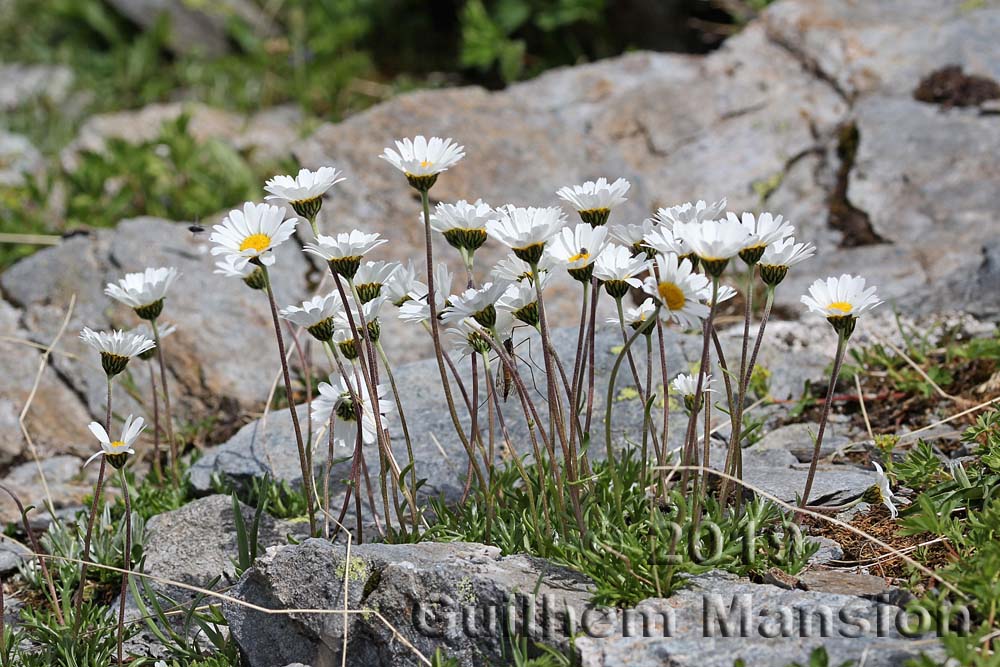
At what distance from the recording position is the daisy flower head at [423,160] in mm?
2348

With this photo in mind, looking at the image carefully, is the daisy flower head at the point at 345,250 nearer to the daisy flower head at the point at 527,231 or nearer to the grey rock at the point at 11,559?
the daisy flower head at the point at 527,231

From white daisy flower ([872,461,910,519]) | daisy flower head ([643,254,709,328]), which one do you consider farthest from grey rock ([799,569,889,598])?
daisy flower head ([643,254,709,328])

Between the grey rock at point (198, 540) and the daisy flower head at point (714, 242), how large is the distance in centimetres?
162

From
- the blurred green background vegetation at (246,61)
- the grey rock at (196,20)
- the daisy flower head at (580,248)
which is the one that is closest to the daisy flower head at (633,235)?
the daisy flower head at (580,248)

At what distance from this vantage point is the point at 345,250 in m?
2.37

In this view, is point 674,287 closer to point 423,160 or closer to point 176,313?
point 423,160

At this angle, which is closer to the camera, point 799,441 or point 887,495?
point 887,495

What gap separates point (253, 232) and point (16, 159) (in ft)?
16.8

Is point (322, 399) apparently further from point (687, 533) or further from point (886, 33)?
point (886, 33)

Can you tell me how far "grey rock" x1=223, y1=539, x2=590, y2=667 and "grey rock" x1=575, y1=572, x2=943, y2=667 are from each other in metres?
0.15

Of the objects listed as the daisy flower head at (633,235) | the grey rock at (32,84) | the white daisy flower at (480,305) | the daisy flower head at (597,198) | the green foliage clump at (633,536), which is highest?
the grey rock at (32,84)

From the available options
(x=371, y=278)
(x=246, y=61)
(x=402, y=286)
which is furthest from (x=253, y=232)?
(x=246, y=61)

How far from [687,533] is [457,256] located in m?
2.69

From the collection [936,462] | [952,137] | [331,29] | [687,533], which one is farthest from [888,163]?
[331,29]
